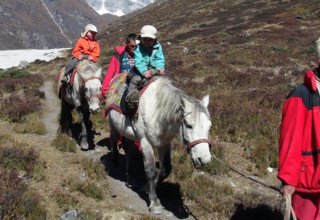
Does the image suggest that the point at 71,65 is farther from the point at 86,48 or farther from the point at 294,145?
the point at 294,145

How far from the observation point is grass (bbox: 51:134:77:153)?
10938mm

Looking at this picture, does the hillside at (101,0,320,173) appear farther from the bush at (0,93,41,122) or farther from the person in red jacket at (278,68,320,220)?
the bush at (0,93,41,122)

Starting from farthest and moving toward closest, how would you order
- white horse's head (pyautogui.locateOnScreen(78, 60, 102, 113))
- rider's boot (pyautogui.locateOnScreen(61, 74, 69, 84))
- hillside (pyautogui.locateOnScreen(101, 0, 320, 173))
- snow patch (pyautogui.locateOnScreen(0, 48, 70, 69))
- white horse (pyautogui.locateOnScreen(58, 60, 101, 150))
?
snow patch (pyautogui.locateOnScreen(0, 48, 70, 69)) → rider's boot (pyautogui.locateOnScreen(61, 74, 69, 84)) → hillside (pyautogui.locateOnScreen(101, 0, 320, 173)) → white horse (pyautogui.locateOnScreen(58, 60, 101, 150)) → white horse's head (pyautogui.locateOnScreen(78, 60, 102, 113))

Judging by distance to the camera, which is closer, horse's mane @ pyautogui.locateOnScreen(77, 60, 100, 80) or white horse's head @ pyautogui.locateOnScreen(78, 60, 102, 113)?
white horse's head @ pyautogui.locateOnScreen(78, 60, 102, 113)

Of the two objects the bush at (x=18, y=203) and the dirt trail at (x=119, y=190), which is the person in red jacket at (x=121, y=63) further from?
the bush at (x=18, y=203)

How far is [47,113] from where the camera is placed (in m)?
16.2

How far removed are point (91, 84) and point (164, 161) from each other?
3243 millimetres

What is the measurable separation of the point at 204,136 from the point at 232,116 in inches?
263

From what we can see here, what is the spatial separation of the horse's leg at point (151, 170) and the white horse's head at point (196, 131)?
52.1 inches

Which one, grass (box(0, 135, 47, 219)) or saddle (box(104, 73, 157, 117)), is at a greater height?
saddle (box(104, 73, 157, 117))

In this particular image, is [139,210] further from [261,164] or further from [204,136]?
[261,164]

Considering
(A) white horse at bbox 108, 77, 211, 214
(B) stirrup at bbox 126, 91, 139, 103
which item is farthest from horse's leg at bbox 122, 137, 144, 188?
(B) stirrup at bbox 126, 91, 139, 103

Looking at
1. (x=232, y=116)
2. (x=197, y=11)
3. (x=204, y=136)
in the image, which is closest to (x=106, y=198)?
(x=204, y=136)

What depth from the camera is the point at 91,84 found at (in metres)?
Answer: 10.3
